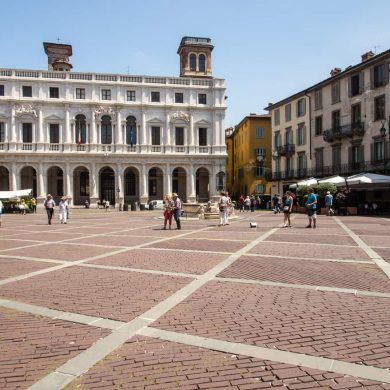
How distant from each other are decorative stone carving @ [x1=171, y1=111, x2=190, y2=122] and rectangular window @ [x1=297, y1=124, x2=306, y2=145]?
46.1 feet

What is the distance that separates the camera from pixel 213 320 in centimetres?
537

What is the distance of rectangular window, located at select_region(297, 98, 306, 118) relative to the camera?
143 ft

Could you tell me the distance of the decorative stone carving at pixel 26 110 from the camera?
151 feet

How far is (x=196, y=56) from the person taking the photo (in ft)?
184

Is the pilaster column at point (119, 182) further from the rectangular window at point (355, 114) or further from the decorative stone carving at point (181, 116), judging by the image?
the rectangular window at point (355, 114)

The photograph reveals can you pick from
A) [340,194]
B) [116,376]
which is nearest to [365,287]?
[116,376]

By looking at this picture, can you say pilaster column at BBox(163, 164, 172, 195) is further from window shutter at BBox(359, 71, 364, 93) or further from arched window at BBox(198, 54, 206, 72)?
window shutter at BBox(359, 71, 364, 93)

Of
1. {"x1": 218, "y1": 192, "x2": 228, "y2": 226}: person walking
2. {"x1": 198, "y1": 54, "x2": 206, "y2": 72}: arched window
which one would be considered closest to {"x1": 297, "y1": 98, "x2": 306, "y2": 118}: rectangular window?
{"x1": 198, "y1": 54, "x2": 206, "y2": 72}: arched window

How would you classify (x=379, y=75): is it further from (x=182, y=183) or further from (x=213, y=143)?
(x=182, y=183)

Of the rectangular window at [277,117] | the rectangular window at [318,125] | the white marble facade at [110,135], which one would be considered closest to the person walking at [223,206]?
the rectangular window at [318,125]

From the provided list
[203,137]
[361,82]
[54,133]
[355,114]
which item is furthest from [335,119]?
[54,133]

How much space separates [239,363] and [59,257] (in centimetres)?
756

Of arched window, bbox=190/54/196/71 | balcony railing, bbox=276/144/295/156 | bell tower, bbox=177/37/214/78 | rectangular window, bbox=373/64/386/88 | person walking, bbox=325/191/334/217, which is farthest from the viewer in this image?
arched window, bbox=190/54/196/71

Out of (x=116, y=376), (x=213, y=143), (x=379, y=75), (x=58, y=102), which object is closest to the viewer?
(x=116, y=376)
